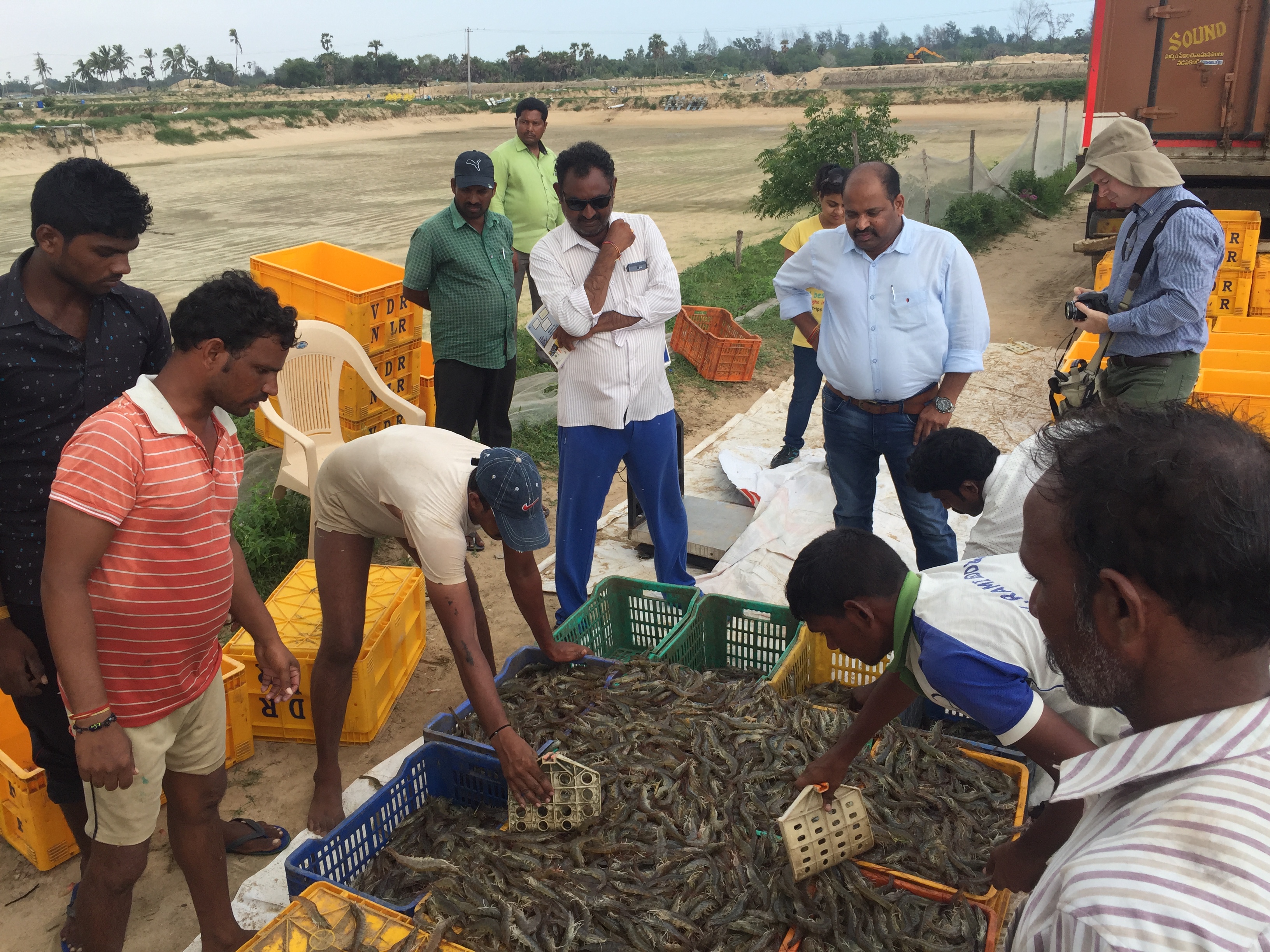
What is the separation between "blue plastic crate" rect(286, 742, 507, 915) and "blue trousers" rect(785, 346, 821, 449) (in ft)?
13.7

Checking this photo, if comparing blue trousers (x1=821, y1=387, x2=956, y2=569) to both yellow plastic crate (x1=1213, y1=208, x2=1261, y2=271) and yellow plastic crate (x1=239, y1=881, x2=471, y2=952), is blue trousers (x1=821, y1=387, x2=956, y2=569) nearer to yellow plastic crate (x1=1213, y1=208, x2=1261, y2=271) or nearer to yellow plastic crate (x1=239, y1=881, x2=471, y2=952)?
yellow plastic crate (x1=239, y1=881, x2=471, y2=952)

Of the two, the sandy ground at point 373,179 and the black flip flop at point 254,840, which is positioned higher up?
the sandy ground at point 373,179

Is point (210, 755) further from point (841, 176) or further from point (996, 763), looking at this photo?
point (841, 176)

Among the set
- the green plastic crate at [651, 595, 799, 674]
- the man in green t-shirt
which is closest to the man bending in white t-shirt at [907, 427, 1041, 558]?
the green plastic crate at [651, 595, 799, 674]

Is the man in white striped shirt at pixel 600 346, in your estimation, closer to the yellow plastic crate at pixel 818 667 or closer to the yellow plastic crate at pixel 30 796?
the yellow plastic crate at pixel 818 667

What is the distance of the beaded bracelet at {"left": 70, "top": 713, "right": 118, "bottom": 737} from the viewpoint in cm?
244

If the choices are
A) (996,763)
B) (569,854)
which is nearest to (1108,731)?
(996,763)

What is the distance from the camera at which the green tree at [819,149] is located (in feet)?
42.5

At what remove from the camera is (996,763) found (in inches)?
131

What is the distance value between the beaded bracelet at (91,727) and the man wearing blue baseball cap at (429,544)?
3.27 feet

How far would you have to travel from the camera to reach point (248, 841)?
11.9ft

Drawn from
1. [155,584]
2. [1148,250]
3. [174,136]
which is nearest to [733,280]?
[1148,250]

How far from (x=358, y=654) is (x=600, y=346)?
183 centimetres

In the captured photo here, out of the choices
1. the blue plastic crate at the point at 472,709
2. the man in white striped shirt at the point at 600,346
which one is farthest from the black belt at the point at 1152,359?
the blue plastic crate at the point at 472,709
